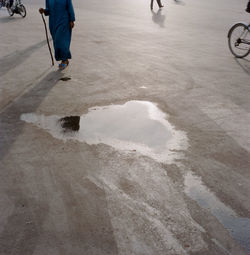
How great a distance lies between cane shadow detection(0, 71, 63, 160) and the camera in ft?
12.0

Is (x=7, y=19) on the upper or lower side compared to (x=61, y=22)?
lower

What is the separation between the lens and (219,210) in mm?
2668

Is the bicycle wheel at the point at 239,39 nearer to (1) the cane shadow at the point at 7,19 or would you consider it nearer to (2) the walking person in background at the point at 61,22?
(2) the walking person in background at the point at 61,22

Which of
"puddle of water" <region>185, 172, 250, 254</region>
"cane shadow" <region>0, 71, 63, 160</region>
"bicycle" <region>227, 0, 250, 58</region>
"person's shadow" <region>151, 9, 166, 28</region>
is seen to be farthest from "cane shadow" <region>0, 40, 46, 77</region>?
"bicycle" <region>227, 0, 250, 58</region>

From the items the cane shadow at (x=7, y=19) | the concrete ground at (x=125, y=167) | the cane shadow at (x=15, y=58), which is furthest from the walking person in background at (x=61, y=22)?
the cane shadow at (x=7, y=19)

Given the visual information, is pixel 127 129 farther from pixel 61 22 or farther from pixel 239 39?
pixel 239 39

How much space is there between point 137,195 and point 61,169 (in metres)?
0.95

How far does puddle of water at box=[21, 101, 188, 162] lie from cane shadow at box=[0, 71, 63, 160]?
0.18m

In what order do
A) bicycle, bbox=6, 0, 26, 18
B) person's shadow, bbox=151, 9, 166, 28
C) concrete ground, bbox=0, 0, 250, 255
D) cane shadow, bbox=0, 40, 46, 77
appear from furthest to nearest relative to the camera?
bicycle, bbox=6, 0, 26, 18 < person's shadow, bbox=151, 9, 166, 28 < cane shadow, bbox=0, 40, 46, 77 < concrete ground, bbox=0, 0, 250, 255

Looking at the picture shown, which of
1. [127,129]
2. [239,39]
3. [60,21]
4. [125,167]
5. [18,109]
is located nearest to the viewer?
[125,167]

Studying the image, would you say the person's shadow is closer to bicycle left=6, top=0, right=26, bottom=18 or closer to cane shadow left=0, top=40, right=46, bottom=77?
cane shadow left=0, top=40, right=46, bottom=77

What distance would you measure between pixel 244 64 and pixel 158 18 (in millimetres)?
6201

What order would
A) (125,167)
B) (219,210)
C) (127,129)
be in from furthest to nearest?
1. (127,129)
2. (125,167)
3. (219,210)

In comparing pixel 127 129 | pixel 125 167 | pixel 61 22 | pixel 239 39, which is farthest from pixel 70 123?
pixel 239 39
